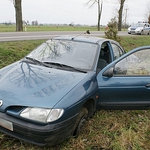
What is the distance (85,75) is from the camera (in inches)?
119

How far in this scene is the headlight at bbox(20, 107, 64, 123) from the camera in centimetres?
229

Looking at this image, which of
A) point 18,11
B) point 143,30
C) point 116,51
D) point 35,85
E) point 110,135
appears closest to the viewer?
point 35,85

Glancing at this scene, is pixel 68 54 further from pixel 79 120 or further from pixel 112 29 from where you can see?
pixel 112 29

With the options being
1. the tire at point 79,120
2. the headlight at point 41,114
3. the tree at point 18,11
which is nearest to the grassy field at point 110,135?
the tire at point 79,120

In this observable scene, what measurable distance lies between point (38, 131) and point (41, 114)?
205 mm

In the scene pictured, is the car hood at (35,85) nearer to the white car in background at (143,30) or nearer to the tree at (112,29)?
the tree at (112,29)

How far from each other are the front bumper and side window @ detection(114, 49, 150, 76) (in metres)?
1.42

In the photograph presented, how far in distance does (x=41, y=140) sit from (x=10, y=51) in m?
5.47

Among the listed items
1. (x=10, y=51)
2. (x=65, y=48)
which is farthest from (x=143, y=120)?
(x=10, y=51)

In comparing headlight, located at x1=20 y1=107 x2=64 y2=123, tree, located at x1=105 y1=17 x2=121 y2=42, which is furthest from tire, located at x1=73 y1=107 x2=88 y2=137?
tree, located at x1=105 y1=17 x2=121 y2=42

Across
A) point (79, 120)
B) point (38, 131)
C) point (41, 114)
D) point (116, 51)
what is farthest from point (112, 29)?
point (38, 131)

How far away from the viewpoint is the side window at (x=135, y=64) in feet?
10.8

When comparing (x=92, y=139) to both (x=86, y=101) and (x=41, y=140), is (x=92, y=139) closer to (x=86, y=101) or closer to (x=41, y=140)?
(x=86, y=101)

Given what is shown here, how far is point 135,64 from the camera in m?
3.40
